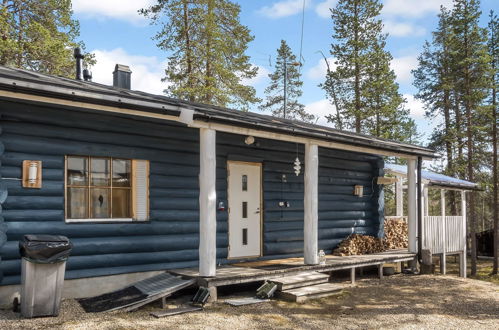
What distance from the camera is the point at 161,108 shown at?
21.0 ft

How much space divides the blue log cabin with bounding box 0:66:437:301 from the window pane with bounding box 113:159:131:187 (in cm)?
2

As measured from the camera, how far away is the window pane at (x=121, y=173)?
7.35 m

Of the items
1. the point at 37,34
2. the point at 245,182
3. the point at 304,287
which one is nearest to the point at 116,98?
the point at 245,182

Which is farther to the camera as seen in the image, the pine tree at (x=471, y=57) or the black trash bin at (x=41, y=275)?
the pine tree at (x=471, y=57)

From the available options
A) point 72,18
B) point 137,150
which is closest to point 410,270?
point 137,150

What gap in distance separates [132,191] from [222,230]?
6.46 ft

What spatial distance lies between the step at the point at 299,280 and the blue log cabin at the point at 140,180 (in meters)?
0.61

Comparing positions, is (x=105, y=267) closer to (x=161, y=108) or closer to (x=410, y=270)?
(x=161, y=108)

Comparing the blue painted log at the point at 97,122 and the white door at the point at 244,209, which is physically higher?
the blue painted log at the point at 97,122

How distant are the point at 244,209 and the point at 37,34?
12552 mm

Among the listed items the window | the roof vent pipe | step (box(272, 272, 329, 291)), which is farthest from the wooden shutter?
the roof vent pipe

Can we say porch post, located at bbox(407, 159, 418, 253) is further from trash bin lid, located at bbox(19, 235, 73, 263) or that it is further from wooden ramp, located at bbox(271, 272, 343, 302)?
trash bin lid, located at bbox(19, 235, 73, 263)

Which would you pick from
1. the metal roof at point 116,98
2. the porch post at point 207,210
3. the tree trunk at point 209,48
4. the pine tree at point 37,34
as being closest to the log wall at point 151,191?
the metal roof at point 116,98

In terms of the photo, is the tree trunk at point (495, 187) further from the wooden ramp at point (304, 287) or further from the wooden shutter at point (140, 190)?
the wooden shutter at point (140, 190)
